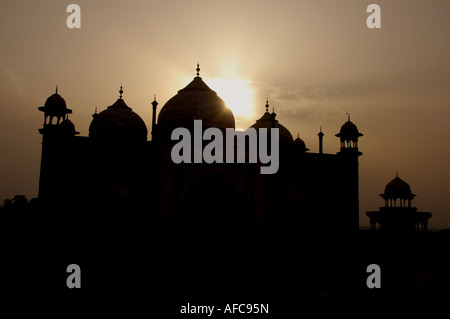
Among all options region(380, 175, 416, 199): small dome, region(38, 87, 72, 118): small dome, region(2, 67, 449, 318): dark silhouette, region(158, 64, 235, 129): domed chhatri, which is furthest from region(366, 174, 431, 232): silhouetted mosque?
region(38, 87, 72, 118): small dome

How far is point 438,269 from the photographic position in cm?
1986

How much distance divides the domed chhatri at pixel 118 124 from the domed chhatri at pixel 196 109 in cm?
173

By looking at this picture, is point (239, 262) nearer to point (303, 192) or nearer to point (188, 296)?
point (303, 192)

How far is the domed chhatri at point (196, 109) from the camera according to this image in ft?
62.4

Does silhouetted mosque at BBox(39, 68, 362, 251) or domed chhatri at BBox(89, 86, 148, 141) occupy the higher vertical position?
domed chhatri at BBox(89, 86, 148, 141)

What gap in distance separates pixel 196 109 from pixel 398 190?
12644 millimetres

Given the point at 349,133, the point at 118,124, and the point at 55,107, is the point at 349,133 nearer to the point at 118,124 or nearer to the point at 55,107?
the point at 118,124

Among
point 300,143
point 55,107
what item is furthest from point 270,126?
point 55,107

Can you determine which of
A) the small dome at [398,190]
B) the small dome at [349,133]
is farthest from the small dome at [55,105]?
the small dome at [398,190]

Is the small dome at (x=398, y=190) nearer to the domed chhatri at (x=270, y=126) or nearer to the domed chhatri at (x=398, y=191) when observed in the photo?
the domed chhatri at (x=398, y=191)

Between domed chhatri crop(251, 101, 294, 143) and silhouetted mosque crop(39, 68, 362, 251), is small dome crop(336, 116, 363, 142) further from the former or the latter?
domed chhatri crop(251, 101, 294, 143)

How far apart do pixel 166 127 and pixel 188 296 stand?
30.3ft

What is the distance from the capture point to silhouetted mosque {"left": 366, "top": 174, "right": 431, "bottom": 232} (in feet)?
79.0
